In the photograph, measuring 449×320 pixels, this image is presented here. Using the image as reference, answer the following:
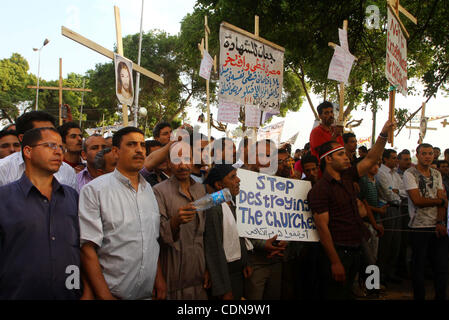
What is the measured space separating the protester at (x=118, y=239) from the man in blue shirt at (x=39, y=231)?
97 millimetres

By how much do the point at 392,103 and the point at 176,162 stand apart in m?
2.83

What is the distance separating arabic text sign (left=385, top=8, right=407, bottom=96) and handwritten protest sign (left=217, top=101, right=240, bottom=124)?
243 cm

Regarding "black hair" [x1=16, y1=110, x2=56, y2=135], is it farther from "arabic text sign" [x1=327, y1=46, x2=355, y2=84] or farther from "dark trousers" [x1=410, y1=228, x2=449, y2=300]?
"dark trousers" [x1=410, y1=228, x2=449, y2=300]

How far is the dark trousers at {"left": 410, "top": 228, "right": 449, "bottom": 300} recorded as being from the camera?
181 inches

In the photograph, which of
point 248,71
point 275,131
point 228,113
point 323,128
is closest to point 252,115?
point 228,113

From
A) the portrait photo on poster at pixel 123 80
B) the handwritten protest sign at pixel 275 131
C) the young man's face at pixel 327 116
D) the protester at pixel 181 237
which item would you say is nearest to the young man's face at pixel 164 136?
the portrait photo on poster at pixel 123 80

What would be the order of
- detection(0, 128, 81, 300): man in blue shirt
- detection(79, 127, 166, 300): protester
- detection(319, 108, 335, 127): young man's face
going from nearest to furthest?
detection(0, 128, 81, 300): man in blue shirt → detection(79, 127, 166, 300): protester → detection(319, 108, 335, 127): young man's face

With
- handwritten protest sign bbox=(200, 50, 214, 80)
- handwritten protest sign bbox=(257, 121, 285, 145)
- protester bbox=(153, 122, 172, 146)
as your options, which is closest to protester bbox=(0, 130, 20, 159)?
protester bbox=(153, 122, 172, 146)

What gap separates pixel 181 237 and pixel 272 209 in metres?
1.20

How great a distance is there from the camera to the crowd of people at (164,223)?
7.74 feet

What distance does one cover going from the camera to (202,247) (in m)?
3.11

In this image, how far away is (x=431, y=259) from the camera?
4.76 meters

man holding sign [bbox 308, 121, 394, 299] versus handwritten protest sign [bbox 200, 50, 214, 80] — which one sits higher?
handwritten protest sign [bbox 200, 50, 214, 80]

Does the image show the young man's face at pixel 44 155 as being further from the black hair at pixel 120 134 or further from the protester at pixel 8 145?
the protester at pixel 8 145
